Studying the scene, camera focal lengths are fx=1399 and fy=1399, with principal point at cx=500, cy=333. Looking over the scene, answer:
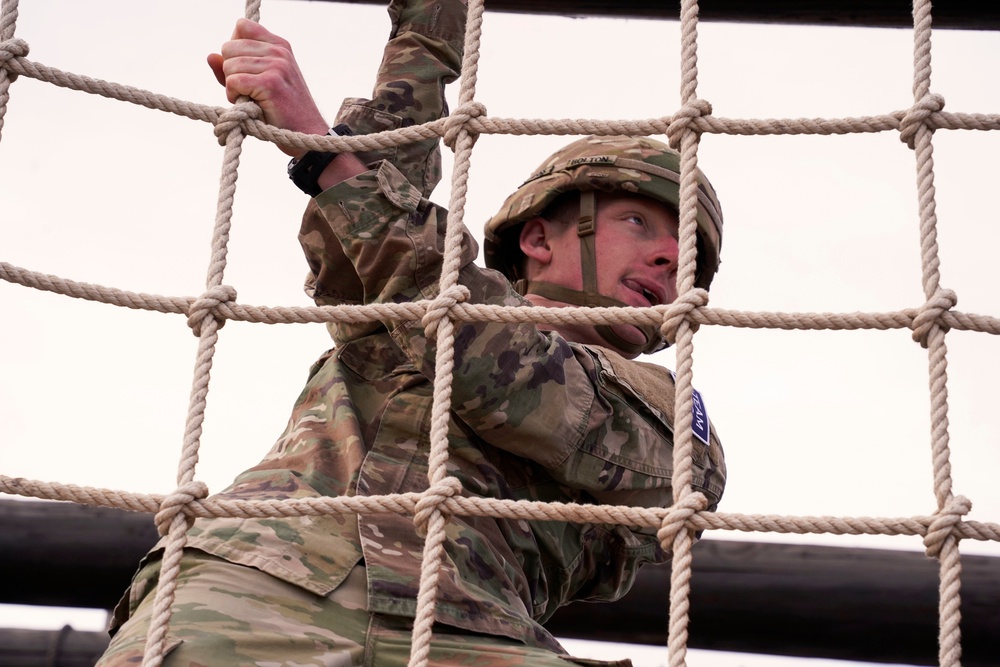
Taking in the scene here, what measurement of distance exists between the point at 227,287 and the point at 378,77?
47 centimetres

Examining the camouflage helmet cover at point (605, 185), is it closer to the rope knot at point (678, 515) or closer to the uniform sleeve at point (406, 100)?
the uniform sleeve at point (406, 100)

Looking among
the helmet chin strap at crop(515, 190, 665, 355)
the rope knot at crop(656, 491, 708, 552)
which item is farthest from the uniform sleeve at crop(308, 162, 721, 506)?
the helmet chin strap at crop(515, 190, 665, 355)

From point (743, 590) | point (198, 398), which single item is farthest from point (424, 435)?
point (743, 590)

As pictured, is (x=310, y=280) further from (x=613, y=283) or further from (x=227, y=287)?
(x=613, y=283)

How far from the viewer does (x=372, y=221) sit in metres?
1.73

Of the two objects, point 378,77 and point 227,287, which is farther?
point 378,77

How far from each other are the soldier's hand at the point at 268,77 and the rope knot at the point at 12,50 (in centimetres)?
27

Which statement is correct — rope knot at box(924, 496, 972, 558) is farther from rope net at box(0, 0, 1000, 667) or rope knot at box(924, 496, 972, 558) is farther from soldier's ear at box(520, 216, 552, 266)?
soldier's ear at box(520, 216, 552, 266)

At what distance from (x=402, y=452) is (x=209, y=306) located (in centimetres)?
30

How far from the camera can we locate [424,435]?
5.90 feet

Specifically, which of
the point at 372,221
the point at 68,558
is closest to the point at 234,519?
the point at 372,221

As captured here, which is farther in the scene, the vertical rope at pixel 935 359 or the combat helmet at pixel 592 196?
the combat helmet at pixel 592 196

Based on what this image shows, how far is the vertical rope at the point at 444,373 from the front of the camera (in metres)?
1.52

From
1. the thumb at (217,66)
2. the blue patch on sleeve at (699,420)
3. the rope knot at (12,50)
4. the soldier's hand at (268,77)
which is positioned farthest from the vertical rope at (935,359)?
the rope knot at (12,50)
